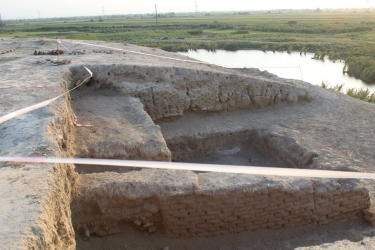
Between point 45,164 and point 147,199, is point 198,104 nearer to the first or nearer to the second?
point 147,199

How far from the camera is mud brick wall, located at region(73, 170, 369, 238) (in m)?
4.19

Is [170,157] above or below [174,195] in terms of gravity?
above

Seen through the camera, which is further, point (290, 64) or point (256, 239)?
point (290, 64)

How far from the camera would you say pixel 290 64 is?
76.7 ft

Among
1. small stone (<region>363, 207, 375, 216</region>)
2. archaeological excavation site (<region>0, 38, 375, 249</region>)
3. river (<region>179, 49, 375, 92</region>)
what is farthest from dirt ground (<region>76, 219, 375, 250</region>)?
river (<region>179, 49, 375, 92</region>)

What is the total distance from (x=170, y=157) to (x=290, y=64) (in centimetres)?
1992

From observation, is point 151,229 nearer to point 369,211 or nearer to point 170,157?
point 170,157

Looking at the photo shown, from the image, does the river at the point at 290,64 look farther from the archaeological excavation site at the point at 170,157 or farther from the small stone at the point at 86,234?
the small stone at the point at 86,234

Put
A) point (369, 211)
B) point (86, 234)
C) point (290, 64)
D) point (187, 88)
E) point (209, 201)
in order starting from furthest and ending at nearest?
point (290, 64) < point (187, 88) < point (369, 211) < point (209, 201) < point (86, 234)

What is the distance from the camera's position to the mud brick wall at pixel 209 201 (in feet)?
13.7

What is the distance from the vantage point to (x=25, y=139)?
3.60 metres

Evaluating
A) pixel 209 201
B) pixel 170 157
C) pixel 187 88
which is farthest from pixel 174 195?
pixel 187 88

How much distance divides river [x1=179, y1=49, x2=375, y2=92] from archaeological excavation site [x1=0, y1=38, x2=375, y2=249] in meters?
7.84

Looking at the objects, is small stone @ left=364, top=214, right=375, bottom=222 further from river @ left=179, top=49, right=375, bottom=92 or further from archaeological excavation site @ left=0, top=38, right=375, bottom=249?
river @ left=179, top=49, right=375, bottom=92
